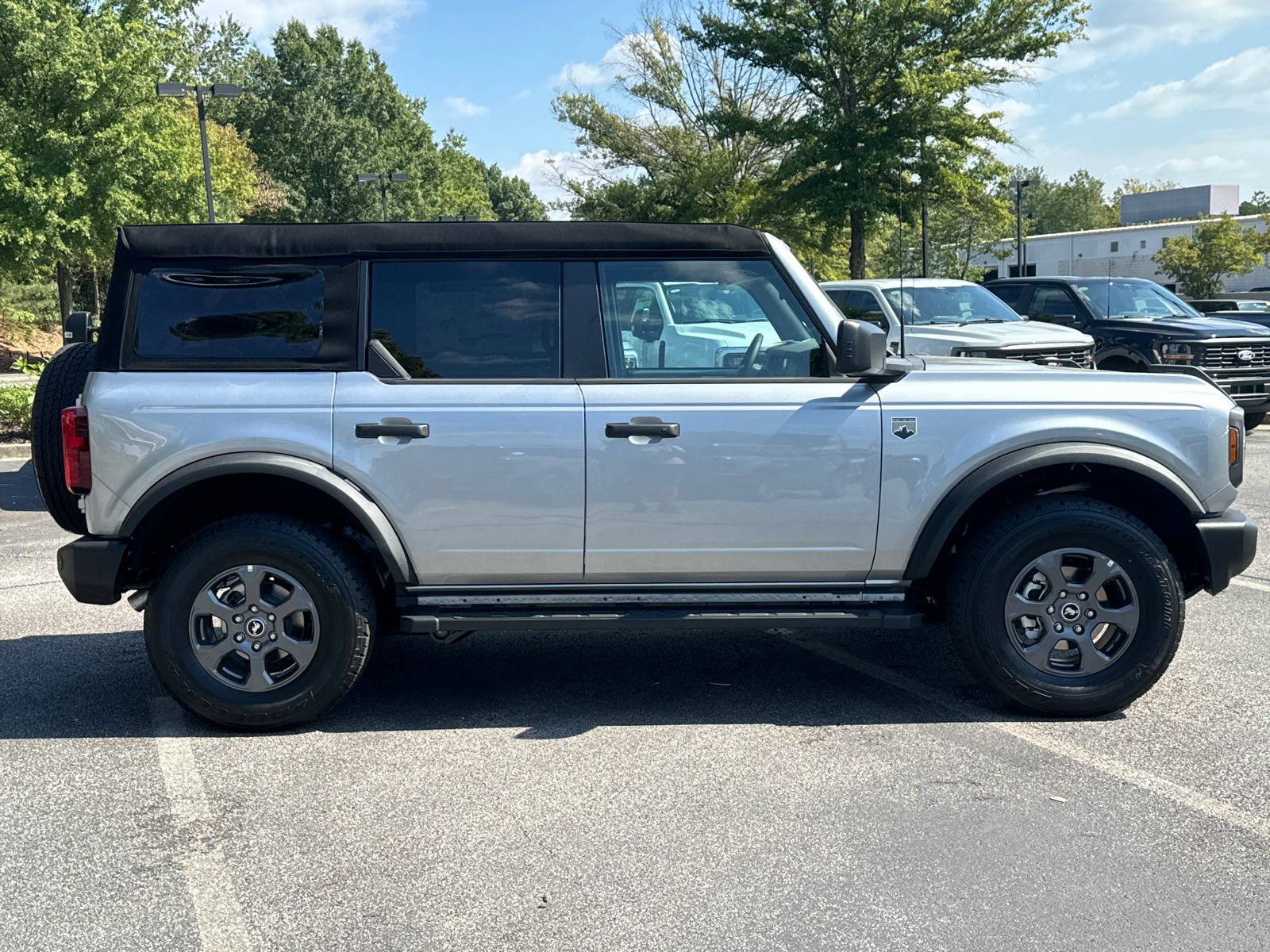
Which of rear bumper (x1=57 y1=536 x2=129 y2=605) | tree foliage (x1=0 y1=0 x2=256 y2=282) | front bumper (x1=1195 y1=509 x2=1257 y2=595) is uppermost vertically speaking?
tree foliage (x1=0 y1=0 x2=256 y2=282)

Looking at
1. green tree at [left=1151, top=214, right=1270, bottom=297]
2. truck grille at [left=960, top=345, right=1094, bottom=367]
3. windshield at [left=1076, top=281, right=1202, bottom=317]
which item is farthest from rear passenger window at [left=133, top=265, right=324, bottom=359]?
green tree at [left=1151, top=214, right=1270, bottom=297]

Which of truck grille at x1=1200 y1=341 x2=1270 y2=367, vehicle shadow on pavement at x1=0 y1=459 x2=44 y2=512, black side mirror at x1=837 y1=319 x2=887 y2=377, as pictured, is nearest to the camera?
black side mirror at x1=837 y1=319 x2=887 y2=377

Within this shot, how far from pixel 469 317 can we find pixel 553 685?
67.2 inches

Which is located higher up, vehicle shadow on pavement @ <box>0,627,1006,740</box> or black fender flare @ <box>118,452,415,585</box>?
black fender flare @ <box>118,452,415,585</box>

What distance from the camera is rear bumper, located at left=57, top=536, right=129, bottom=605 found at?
4359 millimetres

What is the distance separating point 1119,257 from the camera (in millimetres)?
79250

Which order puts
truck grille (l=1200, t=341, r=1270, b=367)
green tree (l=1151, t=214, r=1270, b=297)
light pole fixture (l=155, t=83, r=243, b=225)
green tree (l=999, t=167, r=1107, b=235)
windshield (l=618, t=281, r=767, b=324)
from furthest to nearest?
green tree (l=999, t=167, r=1107, b=235), green tree (l=1151, t=214, r=1270, b=297), light pole fixture (l=155, t=83, r=243, b=225), truck grille (l=1200, t=341, r=1270, b=367), windshield (l=618, t=281, r=767, b=324)

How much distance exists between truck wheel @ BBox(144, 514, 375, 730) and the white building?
244ft

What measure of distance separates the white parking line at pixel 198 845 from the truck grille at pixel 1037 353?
361 inches

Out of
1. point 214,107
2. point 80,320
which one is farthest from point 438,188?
point 80,320

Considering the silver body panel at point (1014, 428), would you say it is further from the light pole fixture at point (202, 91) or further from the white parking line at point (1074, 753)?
the light pole fixture at point (202, 91)

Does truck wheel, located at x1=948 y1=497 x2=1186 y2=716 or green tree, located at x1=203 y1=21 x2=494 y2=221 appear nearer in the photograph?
truck wheel, located at x1=948 y1=497 x2=1186 y2=716

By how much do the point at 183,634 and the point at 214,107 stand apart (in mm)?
64874

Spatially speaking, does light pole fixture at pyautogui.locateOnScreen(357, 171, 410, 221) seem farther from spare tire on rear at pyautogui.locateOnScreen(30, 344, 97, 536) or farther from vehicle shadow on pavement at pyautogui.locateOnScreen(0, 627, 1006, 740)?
spare tire on rear at pyautogui.locateOnScreen(30, 344, 97, 536)
